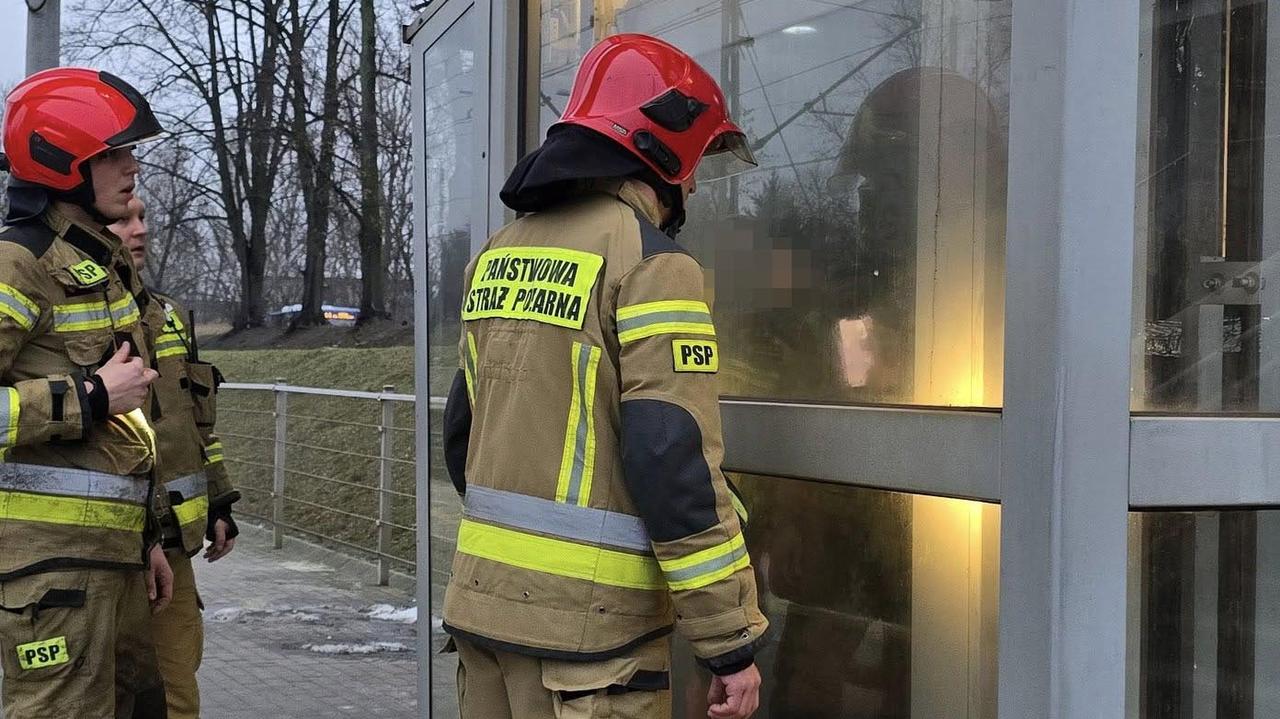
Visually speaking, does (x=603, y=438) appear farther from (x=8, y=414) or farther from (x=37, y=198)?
(x=37, y=198)

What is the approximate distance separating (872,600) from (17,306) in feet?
6.51

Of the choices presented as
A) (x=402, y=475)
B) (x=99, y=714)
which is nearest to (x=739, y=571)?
(x=99, y=714)

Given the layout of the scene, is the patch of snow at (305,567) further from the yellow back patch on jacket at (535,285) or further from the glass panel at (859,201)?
the yellow back patch on jacket at (535,285)

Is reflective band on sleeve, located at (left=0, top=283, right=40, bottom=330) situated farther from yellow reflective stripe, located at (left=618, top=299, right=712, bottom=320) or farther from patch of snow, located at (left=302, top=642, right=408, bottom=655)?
patch of snow, located at (left=302, top=642, right=408, bottom=655)

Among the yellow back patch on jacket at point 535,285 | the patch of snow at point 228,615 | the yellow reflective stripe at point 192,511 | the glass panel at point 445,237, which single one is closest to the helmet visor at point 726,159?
→ the yellow back patch on jacket at point 535,285

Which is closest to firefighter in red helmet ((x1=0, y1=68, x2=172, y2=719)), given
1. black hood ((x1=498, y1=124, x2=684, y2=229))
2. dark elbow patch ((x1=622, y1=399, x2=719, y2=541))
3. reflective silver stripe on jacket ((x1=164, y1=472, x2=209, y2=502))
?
reflective silver stripe on jacket ((x1=164, y1=472, x2=209, y2=502))

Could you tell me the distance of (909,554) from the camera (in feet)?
8.49

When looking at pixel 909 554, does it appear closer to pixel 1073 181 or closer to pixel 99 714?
pixel 1073 181

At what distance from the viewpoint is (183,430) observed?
4.30m

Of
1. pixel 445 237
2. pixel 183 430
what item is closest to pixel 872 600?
pixel 445 237

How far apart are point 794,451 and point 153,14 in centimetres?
1665

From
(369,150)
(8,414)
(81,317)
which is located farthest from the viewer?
(369,150)

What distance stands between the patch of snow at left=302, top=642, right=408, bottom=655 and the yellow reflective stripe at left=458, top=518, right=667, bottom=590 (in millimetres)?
4910

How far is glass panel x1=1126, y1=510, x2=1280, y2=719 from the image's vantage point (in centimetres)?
216
